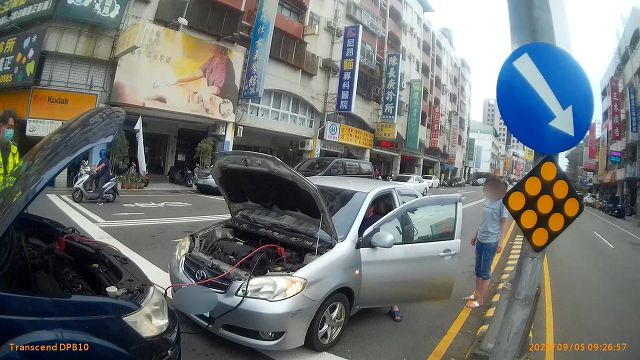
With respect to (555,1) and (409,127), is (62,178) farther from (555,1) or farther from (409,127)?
(409,127)

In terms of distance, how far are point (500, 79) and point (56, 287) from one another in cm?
315

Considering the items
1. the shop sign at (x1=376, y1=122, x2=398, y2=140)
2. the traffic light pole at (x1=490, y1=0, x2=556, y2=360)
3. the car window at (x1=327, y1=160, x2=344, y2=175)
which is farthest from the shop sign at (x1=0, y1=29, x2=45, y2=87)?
the shop sign at (x1=376, y1=122, x2=398, y2=140)

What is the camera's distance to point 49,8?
14.5 metres

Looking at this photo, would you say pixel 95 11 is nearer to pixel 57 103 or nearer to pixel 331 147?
pixel 57 103

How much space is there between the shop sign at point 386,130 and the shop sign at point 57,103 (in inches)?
874

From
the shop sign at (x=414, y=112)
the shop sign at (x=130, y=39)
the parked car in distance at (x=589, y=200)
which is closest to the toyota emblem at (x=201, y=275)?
the shop sign at (x=130, y=39)

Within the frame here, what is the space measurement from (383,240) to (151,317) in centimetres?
202

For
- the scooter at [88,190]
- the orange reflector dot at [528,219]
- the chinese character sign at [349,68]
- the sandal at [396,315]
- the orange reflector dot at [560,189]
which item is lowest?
the sandal at [396,315]

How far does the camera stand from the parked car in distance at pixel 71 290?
1770 millimetres

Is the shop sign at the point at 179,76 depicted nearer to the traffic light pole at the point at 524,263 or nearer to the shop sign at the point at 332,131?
the shop sign at the point at 332,131

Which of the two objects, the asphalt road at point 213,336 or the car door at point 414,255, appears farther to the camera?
the car door at point 414,255

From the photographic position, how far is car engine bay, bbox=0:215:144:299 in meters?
2.25

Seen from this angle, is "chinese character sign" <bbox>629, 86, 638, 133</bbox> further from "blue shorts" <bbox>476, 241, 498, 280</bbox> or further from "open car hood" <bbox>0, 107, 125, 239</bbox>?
"open car hood" <bbox>0, 107, 125, 239</bbox>

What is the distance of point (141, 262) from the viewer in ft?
17.2
